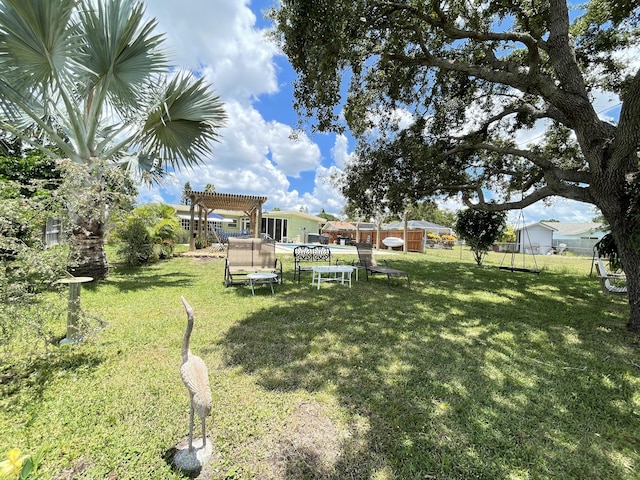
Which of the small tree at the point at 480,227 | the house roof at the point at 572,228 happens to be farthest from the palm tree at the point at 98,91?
the house roof at the point at 572,228

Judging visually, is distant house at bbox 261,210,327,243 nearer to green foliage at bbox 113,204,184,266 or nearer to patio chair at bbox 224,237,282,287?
green foliage at bbox 113,204,184,266

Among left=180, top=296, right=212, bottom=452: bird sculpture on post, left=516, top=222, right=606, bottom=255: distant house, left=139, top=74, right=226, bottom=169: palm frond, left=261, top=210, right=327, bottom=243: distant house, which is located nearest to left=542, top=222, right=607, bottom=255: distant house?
left=516, top=222, right=606, bottom=255: distant house

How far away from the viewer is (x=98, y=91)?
566cm

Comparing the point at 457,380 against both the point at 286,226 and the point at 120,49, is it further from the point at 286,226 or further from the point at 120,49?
the point at 286,226

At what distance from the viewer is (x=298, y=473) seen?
1.88 meters

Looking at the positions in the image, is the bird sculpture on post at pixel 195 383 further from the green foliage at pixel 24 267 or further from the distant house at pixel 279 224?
the distant house at pixel 279 224

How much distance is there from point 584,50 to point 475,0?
137 inches

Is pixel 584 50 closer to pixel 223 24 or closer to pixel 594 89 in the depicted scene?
pixel 594 89

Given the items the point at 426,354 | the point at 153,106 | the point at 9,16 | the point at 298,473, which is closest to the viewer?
the point at 298,473

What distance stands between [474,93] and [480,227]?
6.30m

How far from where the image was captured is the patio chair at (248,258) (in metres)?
7.41

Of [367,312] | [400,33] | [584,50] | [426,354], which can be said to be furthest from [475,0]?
[426,354]

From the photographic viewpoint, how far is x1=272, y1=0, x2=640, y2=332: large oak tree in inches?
192

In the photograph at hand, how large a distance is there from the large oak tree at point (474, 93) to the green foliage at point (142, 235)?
21.8ft
